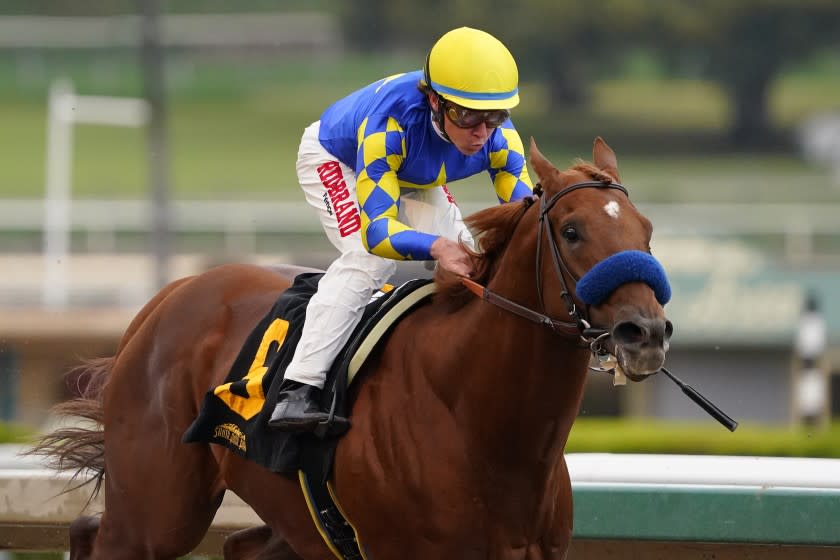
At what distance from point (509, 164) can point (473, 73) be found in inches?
17.6

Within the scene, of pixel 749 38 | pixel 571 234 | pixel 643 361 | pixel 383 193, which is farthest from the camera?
pixel 749 38

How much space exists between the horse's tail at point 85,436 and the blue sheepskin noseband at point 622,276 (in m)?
2.21

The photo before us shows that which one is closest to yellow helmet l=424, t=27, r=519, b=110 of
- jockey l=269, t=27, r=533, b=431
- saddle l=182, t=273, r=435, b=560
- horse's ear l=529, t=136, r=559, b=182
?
jockey l=269, t=27, r=533, b=431

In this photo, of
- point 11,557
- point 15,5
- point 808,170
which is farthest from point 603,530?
point 15,5

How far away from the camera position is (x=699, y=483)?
16.1 feet

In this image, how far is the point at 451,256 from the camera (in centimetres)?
377

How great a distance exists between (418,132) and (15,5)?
189 ft

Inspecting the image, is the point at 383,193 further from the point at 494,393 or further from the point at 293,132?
the point at 293,132

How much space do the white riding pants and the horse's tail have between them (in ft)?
3.60

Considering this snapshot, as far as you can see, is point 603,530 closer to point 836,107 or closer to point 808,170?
point 808,170

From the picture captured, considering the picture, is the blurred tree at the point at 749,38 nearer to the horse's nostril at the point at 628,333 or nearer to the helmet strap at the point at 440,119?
the helmet strap at the point at 440,119

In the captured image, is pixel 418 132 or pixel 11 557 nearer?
pixel 418 132

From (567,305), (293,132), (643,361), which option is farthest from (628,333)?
(293,132)

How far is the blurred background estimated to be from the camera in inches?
721
